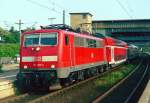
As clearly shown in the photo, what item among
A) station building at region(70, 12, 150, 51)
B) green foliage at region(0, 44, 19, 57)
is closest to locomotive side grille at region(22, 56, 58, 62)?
green foliage at region(0, 44, 19, 57)

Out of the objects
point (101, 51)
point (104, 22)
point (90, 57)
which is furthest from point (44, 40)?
point (104, 22)

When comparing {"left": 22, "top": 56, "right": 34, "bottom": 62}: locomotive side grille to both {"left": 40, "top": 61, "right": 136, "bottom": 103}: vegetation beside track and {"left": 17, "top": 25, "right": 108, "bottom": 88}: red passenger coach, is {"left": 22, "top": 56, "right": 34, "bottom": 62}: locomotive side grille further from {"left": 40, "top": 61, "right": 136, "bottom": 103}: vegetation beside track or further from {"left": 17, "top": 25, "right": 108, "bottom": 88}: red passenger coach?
{"left": 40, "top": 61, "right": 136, "bottom": 103}: vegetation beside track

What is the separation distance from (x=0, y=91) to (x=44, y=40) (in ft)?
10.8

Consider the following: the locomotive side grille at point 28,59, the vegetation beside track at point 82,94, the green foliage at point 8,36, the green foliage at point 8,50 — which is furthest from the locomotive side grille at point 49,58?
the green foliage at point 8,36

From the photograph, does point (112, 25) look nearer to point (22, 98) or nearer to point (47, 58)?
point (47, 58)

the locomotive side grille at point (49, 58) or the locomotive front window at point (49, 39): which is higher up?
the locomotive front window at point (49, 39)

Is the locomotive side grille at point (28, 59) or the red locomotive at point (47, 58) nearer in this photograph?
the red locomotive at point (47, 58)

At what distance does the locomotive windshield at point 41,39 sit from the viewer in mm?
18953

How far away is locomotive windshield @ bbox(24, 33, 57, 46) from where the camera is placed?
746 inches

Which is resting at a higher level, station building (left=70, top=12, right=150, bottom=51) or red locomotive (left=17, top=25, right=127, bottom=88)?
station building (left=70, top=12, right=150, bottom=51)

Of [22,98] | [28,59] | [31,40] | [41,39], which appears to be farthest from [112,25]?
[22,98]

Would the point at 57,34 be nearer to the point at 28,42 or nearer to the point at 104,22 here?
the point at 28,42

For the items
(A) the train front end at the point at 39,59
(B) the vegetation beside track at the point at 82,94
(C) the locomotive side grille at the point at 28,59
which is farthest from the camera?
(C) the locomotive side grille at the point at 28,59

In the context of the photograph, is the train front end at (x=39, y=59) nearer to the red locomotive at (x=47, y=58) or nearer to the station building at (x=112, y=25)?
the red locomotive at (x=47, y=58)
